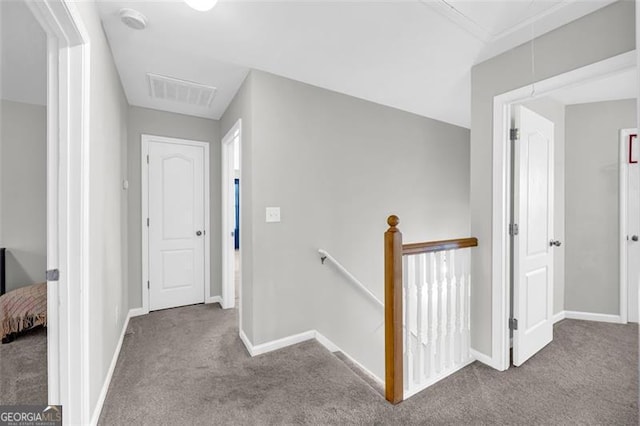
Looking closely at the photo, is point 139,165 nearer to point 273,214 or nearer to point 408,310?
point 273,214

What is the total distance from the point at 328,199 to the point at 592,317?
3.07 metres

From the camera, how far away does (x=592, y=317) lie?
3.04 m

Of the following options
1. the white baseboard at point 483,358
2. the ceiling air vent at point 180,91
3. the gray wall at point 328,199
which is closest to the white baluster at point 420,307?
the white baseboard at point 483,358

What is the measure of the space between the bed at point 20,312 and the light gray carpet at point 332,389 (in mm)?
769

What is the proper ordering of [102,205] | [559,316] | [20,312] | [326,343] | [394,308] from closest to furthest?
[394,308], [102,205], [20,312], [326,343], [559,316]

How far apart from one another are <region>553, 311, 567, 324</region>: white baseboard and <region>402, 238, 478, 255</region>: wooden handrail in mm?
1651

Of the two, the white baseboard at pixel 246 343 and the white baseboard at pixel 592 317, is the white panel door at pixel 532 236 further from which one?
the white baseboard at pixel 246 343

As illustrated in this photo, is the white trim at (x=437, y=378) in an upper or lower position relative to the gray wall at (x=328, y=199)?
lower

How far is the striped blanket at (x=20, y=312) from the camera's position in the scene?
2395 millimetres

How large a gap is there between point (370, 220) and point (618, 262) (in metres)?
2.60

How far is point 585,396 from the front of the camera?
1818 millimetres

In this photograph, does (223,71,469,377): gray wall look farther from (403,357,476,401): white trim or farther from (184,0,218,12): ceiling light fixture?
A: (403,357,476,401): white trim

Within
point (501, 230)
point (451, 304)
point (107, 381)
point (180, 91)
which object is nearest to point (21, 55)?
point (180, 91)

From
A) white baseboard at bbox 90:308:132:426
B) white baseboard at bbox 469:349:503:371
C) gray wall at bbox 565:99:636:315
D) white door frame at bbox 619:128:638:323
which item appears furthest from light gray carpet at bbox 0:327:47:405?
white door frame at bbox 619:128:638:323
